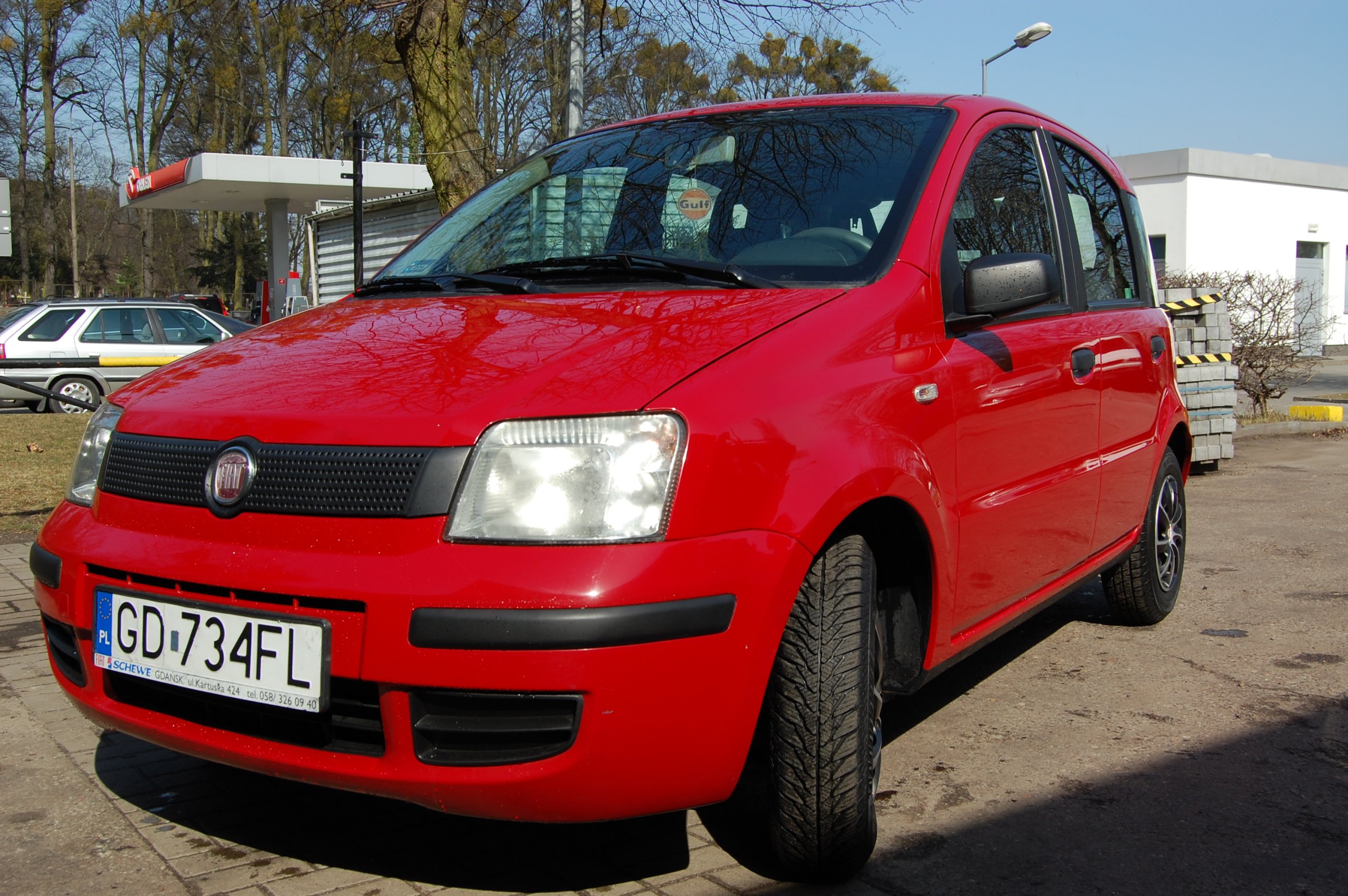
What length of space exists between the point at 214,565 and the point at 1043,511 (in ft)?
7.06

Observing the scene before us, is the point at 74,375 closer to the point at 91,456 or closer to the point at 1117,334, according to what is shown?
the point at 91,456

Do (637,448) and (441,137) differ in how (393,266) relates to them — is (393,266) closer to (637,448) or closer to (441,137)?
(637,448)

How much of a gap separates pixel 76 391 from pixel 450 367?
14.9m

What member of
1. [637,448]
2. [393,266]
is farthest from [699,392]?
[393,266]

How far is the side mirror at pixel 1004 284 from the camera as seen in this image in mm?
2951

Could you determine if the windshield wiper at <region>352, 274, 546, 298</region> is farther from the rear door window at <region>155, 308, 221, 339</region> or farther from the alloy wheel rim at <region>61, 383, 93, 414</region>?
the rear door window at <region>155, 308, 221, 339</region>

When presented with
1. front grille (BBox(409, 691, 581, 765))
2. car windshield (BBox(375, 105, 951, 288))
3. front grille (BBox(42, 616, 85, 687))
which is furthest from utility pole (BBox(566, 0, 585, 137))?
front grille (BBox(409, 691, 581, 765))

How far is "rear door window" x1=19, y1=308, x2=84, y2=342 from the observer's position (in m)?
15.7

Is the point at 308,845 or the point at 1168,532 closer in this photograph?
the point at 308,845

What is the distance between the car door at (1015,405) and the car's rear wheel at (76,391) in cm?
1413

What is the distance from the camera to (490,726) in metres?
2.15

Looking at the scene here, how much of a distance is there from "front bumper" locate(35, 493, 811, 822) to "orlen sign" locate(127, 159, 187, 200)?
24.5m

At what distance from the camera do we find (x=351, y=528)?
2213 millimetres

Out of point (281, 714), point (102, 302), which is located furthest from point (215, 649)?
point (102, 302)
